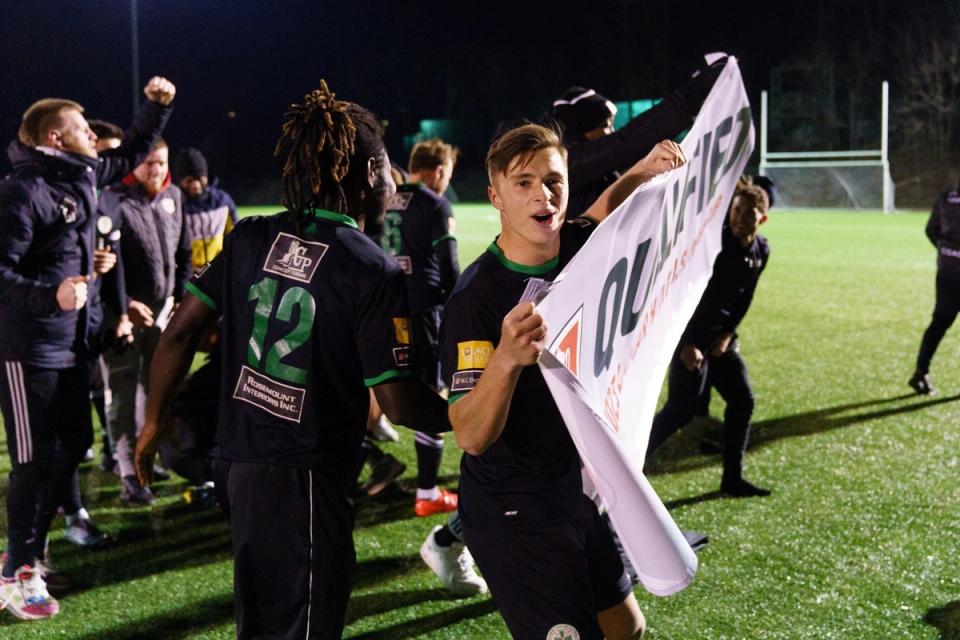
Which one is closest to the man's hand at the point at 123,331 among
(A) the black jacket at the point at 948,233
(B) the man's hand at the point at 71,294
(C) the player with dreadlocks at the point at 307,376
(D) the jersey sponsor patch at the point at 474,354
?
(B) the man's hand at the point at 71,294

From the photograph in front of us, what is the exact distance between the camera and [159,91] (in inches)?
204

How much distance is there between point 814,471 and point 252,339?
489cm

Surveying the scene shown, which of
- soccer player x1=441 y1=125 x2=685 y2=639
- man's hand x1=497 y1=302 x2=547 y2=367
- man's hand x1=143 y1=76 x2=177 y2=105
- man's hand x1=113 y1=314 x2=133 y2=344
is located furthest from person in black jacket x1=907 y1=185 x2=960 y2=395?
man's hand x1=497 y1=302 x2=547 y2=367

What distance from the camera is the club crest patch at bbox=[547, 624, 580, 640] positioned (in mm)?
2814

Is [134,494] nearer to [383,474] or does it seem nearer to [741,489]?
[383,474]

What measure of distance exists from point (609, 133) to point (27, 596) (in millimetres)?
3335

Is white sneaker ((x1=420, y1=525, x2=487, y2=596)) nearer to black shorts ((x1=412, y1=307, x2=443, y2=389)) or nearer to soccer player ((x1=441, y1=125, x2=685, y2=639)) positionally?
soccer player ((x1=441, y1=125, x2=685, y2=639))

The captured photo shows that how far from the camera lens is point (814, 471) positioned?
6.82m

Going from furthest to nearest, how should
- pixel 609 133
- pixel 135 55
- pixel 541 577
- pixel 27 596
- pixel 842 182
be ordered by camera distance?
pixel 842 182 → pixel 135 55 → pixel 27 596 → pixel 609 133 → pixel 541 577

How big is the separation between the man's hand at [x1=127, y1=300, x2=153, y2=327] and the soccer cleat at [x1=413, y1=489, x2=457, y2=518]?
2.10 metres

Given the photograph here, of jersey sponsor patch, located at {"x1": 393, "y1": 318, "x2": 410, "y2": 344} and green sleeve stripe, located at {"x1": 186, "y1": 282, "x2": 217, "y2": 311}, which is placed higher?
green sleeve stripe, located at {"x1": 186, "y1": 282, "x2": 217, "y2": 311}

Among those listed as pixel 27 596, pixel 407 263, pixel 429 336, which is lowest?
pixel 27 596

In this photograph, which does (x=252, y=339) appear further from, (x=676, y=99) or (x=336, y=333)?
(x=676, y=99)

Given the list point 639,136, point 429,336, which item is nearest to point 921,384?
point 429,336
